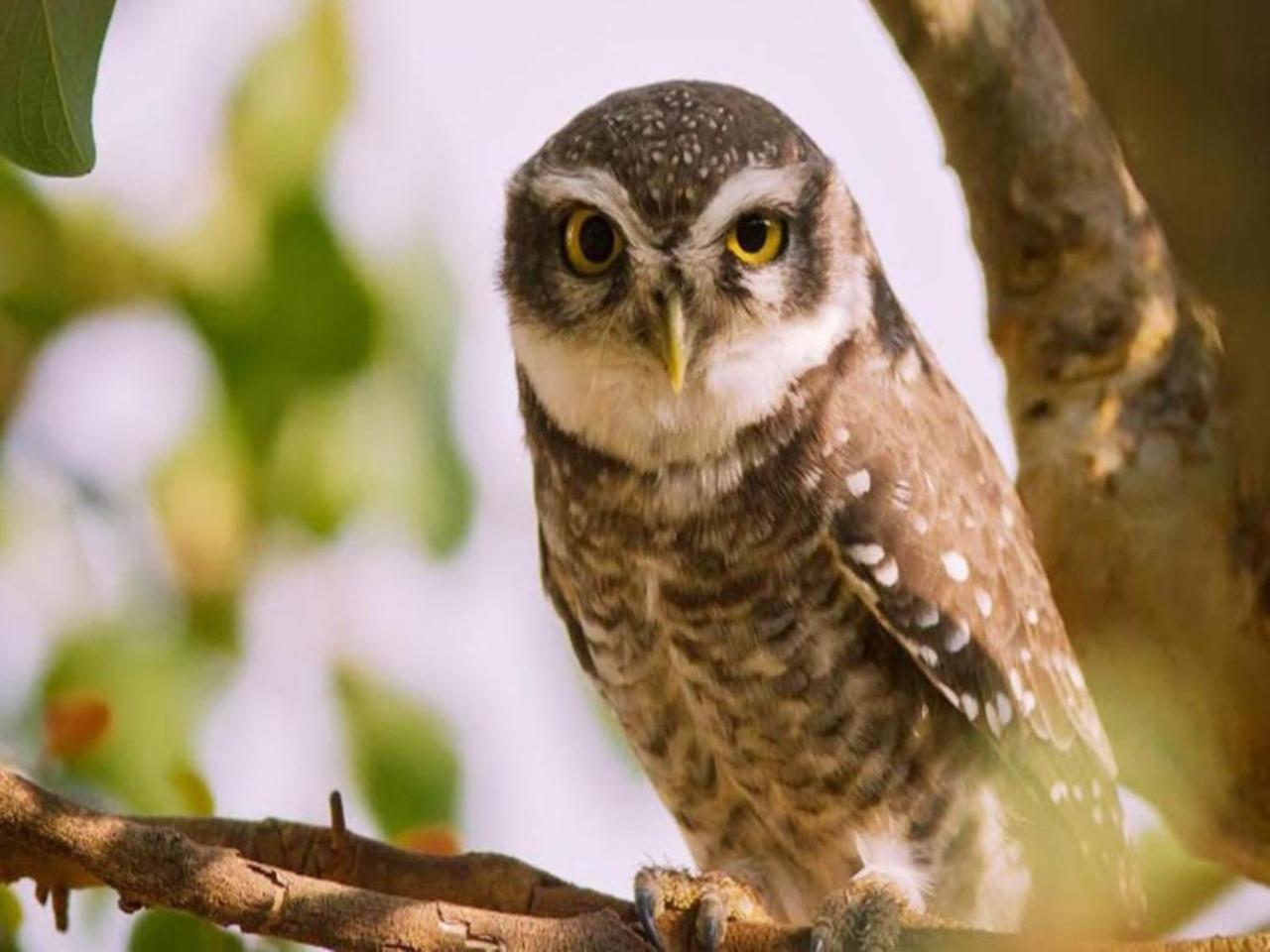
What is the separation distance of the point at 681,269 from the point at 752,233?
15cm

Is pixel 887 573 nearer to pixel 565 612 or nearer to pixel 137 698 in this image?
pixel 565 612

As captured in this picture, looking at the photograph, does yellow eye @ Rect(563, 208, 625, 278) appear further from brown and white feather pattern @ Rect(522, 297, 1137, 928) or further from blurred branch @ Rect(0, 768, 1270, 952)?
blurred branch @ Rect(0, 768, 1270, 952)

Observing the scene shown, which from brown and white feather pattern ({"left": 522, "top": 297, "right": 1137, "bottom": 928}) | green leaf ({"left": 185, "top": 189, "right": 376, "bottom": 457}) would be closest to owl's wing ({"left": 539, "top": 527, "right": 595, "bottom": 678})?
brown and white feather pattern ({"left": 522, "top": 297, "right": 1137, "bottom": 928})

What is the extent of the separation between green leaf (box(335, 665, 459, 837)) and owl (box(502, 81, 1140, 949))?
Answer: 289 millimetres

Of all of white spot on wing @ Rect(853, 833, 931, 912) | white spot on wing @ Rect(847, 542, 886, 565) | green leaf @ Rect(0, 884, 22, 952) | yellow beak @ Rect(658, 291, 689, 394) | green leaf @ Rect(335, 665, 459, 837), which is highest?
yellow beak @ Rect(658, 291, 689, 394)

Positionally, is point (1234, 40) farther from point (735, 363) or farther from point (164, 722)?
point (164, 722)

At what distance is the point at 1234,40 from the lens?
140cm

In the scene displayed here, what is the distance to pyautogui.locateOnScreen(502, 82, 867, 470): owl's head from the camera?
2.96 m

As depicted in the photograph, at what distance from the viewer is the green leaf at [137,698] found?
2.90m

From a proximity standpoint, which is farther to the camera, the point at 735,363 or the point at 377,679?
the point at 377,679

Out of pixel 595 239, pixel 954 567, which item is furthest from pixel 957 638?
pixel 595 239

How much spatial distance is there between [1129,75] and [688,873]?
5.21 feet

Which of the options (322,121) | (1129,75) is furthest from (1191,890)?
(1129,75)

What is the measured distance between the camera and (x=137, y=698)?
3117 mm
